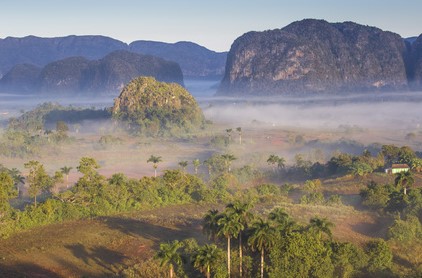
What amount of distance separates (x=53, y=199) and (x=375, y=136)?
11447cm

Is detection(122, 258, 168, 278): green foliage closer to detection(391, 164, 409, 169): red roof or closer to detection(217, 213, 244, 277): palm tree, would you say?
detection(217, 213, 244, 277): palm tree

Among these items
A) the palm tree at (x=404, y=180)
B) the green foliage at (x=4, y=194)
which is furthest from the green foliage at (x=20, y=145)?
the palm tree at (x=404, y=180)

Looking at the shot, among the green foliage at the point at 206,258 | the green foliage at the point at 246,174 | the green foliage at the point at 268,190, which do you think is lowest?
the green foliage at the point at 246,174

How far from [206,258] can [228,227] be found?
4403mm

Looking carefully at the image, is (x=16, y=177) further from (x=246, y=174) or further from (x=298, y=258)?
(x=298, y=258)

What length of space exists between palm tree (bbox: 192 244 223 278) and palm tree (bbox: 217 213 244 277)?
3075mm

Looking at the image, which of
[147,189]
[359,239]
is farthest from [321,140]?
[359,239]

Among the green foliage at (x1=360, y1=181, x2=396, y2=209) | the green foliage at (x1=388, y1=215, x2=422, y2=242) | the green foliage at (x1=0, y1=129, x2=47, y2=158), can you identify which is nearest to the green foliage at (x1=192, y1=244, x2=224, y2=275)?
the green foliage at (x1=388, y1=215, x2=422, y2=242)

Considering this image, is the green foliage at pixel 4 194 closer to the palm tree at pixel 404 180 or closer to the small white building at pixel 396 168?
the palm tree at pixel 404 180

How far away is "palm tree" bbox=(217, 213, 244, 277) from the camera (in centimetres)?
4545

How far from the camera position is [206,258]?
4194 cm

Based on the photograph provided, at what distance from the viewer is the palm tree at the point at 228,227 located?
149 ft

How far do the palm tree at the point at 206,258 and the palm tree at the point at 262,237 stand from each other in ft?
12.8

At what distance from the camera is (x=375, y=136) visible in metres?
159
